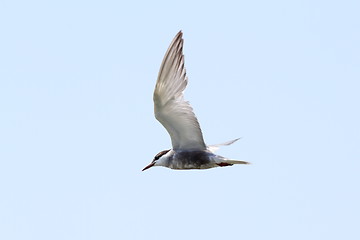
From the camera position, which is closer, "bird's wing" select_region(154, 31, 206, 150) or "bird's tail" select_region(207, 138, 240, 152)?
"bird's wing" select_region(154, 31, 206, 150)

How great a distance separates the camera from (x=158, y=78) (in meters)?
A: 16.7

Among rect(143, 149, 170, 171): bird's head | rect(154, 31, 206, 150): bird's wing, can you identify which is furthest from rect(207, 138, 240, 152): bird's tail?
rect(143, 149, 170, 171): bird's head

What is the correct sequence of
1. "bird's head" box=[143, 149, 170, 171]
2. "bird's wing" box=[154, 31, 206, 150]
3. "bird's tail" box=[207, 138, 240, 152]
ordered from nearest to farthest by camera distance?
"bird's wing" box=[154, 31, 206, 150] < "bird's tail" box=[207, 138, 240, 152] < "bird's head" box=[143, 149, 170, 171]

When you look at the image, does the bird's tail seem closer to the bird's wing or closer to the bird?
the bird

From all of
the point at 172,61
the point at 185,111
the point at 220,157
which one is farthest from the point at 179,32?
the point at 220,157

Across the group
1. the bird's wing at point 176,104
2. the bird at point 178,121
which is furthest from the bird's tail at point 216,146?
the bird's wing at point 176,104

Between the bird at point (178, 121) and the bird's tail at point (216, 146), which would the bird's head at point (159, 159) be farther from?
the bird's tail at point (216, 146)

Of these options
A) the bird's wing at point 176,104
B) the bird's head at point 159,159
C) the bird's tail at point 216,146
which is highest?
the bird's wing at point 176,104

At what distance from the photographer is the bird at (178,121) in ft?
53.9

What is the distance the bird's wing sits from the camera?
16359 mm

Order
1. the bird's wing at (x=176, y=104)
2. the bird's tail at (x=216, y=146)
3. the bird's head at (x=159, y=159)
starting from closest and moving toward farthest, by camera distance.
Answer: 1. the bird's wing at (x=176, y=104)
2. the bird's tail at (x=216, y=146)
3. the bird's head at (x=159, y=159)

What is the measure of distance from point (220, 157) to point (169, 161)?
1296 millimetres

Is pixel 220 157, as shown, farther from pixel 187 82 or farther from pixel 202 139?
pixel 187 82

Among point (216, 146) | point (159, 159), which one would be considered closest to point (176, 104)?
point (159, 159)
